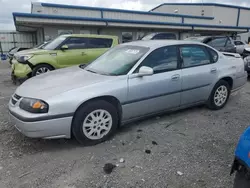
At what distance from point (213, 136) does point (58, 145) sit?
2508 millimetres

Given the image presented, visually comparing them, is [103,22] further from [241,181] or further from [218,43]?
[241,181]

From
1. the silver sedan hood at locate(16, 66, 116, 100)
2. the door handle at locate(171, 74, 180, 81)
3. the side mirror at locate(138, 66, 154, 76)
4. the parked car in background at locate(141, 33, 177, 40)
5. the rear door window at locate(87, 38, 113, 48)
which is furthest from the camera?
the parked car in background at locate(141, 33, 177, 40)

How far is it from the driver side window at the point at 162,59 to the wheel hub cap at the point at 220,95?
52.7 inches

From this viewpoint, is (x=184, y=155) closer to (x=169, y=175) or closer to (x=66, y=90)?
(x=169, y=175)

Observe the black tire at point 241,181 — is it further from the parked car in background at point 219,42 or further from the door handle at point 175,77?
the parked car in background at point 219,42

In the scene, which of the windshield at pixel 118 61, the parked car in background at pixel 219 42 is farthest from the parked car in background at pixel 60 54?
the parked car in background at pixel 219 42

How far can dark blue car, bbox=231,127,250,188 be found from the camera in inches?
65.8

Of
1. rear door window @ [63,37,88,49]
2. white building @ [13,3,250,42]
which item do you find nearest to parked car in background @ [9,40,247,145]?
rear door window @ [63,37,88,49]

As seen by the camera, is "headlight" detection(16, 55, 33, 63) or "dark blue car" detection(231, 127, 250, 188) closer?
"dark blue car" detection(231, 127, 250, 188)

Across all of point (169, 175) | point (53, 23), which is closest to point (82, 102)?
point (169, 175)

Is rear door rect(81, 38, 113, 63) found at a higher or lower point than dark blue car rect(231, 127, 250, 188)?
higher

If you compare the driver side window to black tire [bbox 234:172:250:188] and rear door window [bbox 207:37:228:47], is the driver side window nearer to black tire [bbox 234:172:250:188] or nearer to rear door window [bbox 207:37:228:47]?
black tire [bbox 234:172:250:188]

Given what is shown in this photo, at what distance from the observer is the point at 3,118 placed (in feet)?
→ 14.0

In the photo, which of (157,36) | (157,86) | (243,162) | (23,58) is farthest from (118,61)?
(157,36)
